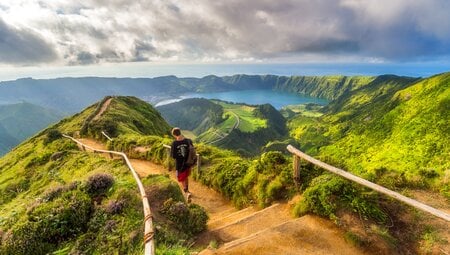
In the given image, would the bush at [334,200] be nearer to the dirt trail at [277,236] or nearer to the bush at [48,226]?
the dirt trail at [277,236]

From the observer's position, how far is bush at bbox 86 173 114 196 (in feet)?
35.8

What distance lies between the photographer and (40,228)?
9.00 metres

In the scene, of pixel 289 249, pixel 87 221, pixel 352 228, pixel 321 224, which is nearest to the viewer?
pixel 289 249

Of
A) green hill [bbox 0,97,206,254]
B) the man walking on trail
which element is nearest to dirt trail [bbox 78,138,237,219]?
the man walking on trail

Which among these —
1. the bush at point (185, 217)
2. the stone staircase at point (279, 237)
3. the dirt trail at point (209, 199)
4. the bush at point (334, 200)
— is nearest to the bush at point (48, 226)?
the bush at point (185, 217)

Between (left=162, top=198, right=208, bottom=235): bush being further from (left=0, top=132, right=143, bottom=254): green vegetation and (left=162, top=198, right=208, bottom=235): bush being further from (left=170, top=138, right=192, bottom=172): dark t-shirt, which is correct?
(left=170, top=138, right=192, bottom=172): dark t-shirt

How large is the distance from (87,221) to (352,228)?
308 inches

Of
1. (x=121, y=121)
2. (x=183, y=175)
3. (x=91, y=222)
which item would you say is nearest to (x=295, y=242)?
(x=91, y=222)

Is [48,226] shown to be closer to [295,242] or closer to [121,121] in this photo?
[295,242]

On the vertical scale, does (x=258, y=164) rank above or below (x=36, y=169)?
above

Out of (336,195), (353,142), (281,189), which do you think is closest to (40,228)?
(281,189)

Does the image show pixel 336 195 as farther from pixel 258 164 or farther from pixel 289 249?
pixel 258 164

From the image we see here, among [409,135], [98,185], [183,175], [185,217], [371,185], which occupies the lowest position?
[409,135]

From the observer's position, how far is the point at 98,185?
11.0 meters
